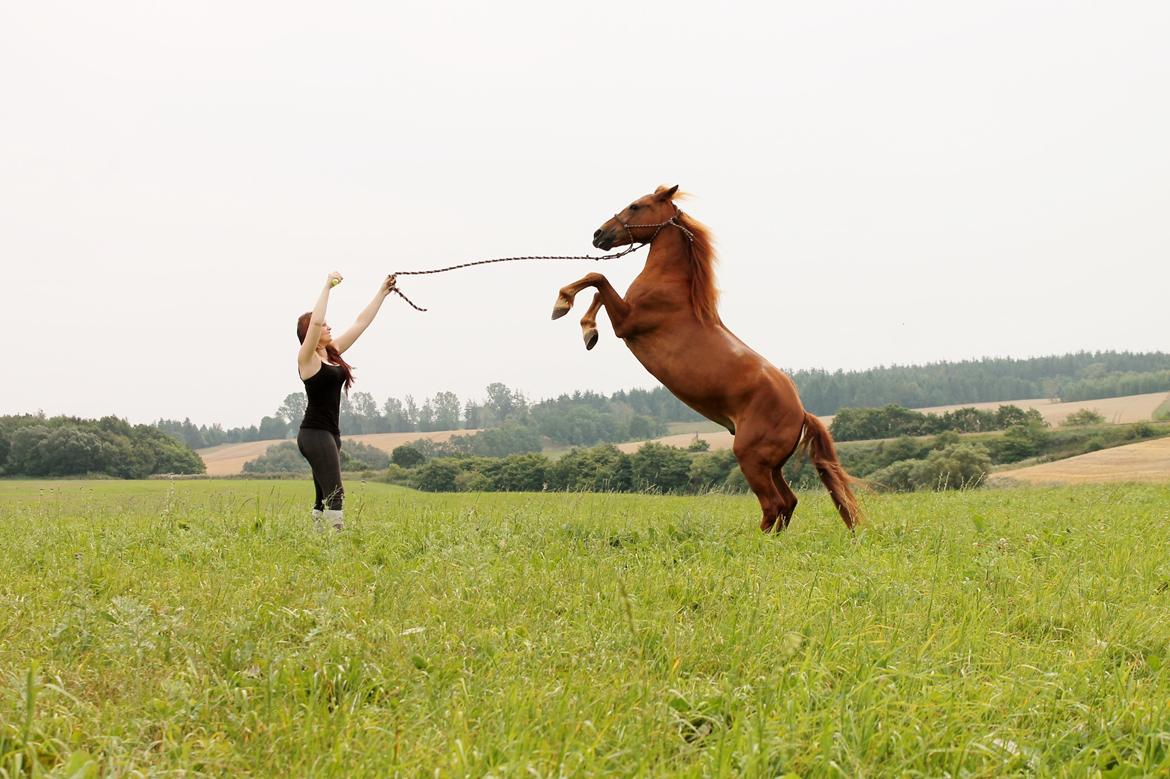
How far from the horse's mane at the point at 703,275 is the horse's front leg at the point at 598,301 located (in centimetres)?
65

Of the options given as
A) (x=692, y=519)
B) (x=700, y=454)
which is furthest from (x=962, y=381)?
(x=692, y=519)

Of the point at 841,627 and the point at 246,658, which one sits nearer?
the point at 246,658

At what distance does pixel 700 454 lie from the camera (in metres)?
35.8

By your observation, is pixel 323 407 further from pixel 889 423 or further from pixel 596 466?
pixel 889 423

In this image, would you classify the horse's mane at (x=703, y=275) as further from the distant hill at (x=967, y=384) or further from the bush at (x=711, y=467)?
the distant hill at (x=967, y=384)

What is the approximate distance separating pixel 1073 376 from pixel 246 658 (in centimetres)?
11355

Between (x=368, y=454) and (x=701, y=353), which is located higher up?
(x=701, y=353)

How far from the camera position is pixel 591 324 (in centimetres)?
703

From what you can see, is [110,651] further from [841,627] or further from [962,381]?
[962,381]

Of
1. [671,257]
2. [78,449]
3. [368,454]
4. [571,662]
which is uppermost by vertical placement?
[671,257]

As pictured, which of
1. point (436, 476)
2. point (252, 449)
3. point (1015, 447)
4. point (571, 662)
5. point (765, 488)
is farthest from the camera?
point (252, 449)

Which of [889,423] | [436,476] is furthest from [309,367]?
[889,423]

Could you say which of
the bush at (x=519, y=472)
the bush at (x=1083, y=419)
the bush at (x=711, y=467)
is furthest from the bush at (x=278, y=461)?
the bush at (x=1083, y=419)

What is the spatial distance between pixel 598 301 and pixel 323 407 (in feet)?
8.70
